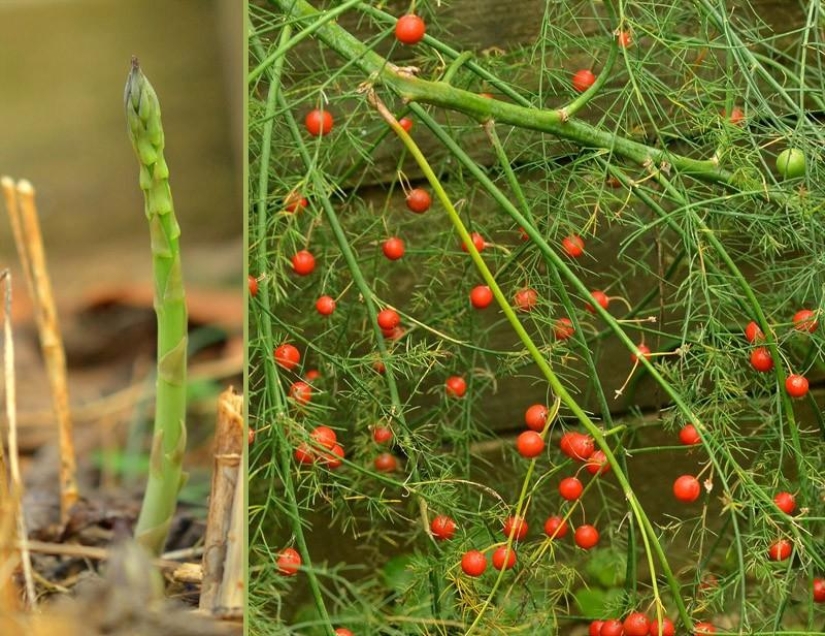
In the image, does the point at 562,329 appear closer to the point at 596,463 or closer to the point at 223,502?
the point at 596,463

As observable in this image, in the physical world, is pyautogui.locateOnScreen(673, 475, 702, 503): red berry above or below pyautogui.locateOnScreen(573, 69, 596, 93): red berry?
below

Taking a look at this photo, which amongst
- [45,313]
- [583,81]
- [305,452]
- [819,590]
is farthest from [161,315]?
[819,590]

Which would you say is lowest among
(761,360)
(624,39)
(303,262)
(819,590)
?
(819,590)

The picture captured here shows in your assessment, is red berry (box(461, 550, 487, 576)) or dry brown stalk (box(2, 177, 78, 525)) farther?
red berry (box(461, 550, 487, 576))

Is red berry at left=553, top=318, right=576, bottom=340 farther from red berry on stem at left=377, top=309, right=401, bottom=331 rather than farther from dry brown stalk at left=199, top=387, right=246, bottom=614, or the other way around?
dry brown stalk at left=199, top=387, right=246, bottom=614

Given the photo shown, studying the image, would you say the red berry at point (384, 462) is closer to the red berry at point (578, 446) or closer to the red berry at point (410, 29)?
the red berry at point (578, 446)

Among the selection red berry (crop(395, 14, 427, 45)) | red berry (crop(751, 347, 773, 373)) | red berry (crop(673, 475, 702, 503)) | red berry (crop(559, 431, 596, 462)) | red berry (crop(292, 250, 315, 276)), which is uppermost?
red berry (crop(395, 14, 427, 45))

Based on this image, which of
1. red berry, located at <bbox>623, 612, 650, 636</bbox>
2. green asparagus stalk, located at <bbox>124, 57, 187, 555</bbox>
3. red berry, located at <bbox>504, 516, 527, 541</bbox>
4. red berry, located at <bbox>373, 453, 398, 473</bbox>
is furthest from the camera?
red berry, located at <bbox>373, 453, 398, 473</bbox>

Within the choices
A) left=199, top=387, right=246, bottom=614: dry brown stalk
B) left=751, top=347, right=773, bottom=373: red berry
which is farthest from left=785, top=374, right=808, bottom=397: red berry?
left=199, top=387, right=246, bottom=614: dry brown stalk
